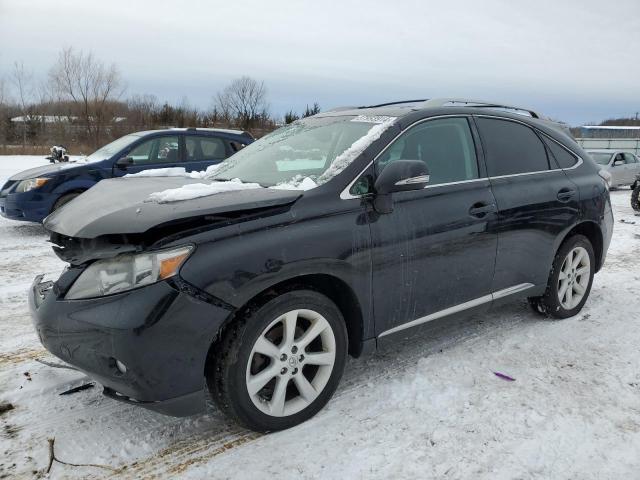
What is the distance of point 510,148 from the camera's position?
3.97 metres

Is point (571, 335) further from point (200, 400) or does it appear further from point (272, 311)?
point (200, 400)

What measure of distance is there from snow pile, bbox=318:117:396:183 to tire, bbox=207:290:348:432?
711mm

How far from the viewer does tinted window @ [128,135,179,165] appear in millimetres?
8445

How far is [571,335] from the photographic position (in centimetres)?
413

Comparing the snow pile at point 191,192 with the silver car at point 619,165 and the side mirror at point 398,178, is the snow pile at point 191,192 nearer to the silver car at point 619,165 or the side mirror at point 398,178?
the side mirror at point 398,178

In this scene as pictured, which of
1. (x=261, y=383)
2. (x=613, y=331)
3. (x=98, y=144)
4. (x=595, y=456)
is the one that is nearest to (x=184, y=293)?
(x=261, y=383)

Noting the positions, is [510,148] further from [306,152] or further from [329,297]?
[329,297]

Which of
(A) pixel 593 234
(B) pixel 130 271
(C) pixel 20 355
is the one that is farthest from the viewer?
(A) pixel 593 234

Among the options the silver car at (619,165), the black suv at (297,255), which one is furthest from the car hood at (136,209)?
the silver car at (619,165)

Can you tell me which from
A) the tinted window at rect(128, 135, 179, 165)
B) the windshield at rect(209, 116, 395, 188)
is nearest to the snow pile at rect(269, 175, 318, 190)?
the windshield at rect(209, 116, 395, 188)

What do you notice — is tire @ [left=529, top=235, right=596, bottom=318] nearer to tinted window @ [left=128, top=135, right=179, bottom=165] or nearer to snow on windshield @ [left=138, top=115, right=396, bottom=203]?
snow on windshield @ [left=138, top=115, right=396, bottom=203]

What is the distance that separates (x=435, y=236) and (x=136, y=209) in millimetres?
1751

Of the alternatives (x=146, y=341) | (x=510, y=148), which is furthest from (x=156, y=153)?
(x=146, y=341)

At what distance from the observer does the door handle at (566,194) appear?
416 cm
